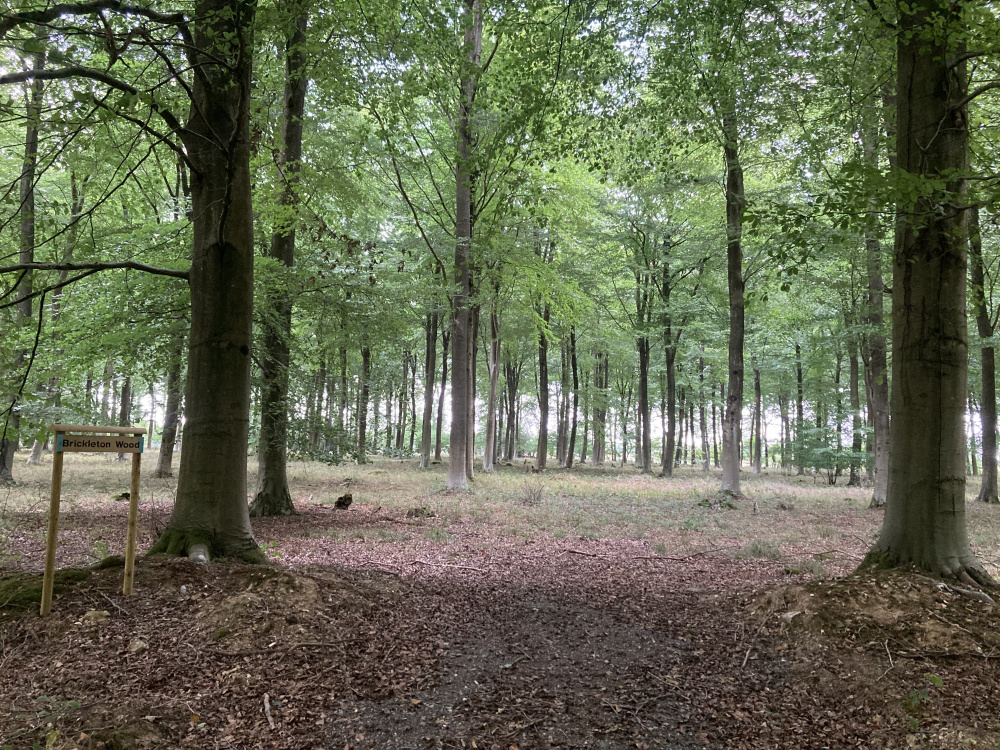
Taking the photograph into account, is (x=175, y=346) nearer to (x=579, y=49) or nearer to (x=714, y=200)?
(x=579, y=49)

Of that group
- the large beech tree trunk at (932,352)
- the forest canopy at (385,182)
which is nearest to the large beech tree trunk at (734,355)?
the forest canopy at (385,182)

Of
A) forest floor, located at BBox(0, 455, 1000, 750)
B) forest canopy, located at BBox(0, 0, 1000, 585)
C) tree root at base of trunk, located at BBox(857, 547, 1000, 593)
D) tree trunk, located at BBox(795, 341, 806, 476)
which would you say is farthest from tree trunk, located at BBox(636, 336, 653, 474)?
tree root at base of trunk, located at BBox(857, 547, 1000, 593)

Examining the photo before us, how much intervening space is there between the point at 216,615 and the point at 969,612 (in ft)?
18.6

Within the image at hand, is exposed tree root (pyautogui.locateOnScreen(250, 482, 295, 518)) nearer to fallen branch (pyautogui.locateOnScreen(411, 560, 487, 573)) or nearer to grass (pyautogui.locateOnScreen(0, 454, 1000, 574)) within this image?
grass (pyautogui.locateOnScreen(0, 454, 1000, 574))

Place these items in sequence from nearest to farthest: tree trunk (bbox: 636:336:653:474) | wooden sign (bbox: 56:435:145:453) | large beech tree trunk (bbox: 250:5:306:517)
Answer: wooden sign (bbox: 56:435:145:453) → large beech tree trunk (bbox: 250:5:306:517) → tree trunk (bbox: 636:336:653:474)

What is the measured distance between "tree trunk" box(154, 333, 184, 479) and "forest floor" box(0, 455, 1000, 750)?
2.94m

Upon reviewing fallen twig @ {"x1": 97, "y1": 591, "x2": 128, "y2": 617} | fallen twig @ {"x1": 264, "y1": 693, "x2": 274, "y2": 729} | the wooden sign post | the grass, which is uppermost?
the wooden sign post

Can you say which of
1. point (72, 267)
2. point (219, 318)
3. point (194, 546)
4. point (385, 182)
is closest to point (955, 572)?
point (194, 546)

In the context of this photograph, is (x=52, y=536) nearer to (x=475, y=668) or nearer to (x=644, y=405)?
(x=475, y=668)

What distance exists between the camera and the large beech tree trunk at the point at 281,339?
8.37 meters

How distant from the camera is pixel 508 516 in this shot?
11.3 m

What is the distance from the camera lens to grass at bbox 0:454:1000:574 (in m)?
8.01

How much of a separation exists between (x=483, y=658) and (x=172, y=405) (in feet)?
31.9

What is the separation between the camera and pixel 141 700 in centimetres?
310
